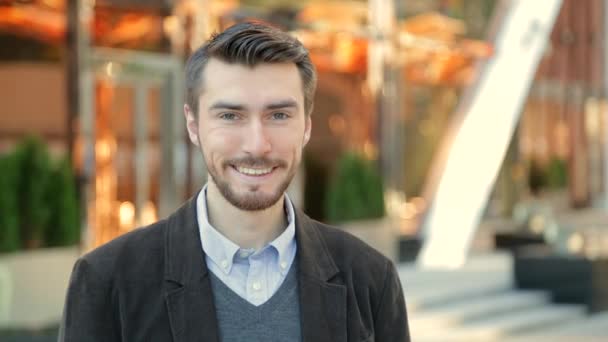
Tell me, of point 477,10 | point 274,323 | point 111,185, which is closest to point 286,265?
point 274,323

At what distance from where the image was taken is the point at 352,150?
1399 cm

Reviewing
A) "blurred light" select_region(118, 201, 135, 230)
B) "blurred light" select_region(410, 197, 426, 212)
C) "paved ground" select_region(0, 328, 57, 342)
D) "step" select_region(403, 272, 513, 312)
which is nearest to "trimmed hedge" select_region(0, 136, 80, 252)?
"paved ground" select_region(0, 328, 57, 342)

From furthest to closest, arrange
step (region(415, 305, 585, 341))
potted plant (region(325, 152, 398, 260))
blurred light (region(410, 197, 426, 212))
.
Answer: blurred light (region(410, 197, 426, 212)) → potted plant (region(325, 152, 398, 260)) → step (region(415, 305, 585, 341))

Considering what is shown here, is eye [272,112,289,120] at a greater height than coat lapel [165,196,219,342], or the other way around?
eye [272,112,289,120]

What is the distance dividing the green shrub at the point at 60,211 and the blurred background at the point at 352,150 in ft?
0.04

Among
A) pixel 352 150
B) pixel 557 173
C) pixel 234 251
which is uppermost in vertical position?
pixel 234 251

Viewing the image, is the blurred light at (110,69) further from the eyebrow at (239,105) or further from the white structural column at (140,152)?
the eyebrow at (239,105)

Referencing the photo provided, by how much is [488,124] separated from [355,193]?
3.11 metres

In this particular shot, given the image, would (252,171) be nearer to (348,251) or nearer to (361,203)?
(348,251)

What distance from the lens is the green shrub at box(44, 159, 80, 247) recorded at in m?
9.54

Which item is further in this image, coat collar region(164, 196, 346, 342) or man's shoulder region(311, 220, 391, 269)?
man's shoulder region(311, 220, 391, 269)

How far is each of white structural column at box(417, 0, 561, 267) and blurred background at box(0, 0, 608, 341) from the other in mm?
23

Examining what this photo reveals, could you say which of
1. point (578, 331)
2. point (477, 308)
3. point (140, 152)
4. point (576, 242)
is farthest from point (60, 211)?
point (576, 242)

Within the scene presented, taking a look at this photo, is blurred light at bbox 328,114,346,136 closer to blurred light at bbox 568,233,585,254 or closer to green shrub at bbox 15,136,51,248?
blurred light at bbox 568,233,585,254
